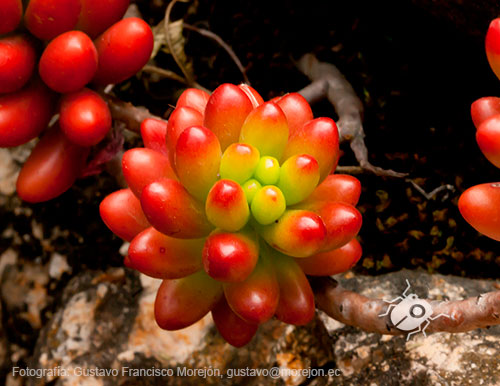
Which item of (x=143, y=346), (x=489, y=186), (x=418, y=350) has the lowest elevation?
(x=143, y=346)

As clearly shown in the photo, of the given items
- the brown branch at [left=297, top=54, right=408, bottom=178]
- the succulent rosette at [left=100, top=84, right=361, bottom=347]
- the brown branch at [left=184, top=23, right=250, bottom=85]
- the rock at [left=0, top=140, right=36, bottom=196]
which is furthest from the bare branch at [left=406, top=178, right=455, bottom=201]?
the rock at [left=0, top=140, right=36, bottom=196]

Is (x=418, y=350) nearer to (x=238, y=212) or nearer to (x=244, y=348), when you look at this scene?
(x=244, y=348)

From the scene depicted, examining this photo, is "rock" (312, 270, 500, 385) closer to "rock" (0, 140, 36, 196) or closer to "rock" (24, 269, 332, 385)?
"rock" (24, 269, 332, 385)

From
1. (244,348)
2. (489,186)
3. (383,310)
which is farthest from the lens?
(244,348)

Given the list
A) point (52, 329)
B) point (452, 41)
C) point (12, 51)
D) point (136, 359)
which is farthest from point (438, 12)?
point (52, 329)

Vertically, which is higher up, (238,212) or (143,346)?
(238,212)

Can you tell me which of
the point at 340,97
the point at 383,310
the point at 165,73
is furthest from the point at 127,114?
the point at 383,310

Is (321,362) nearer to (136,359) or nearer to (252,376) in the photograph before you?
(252,376)
